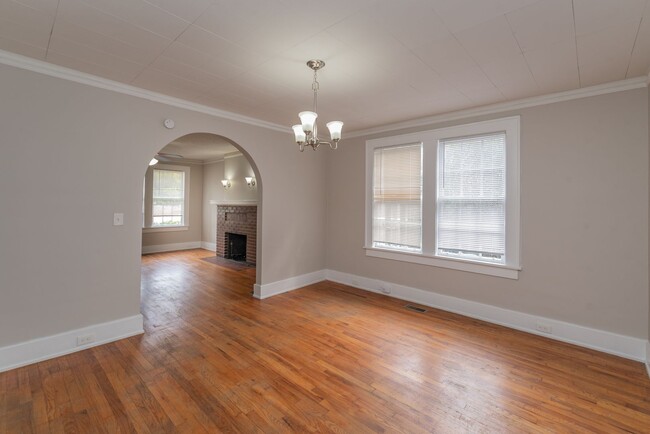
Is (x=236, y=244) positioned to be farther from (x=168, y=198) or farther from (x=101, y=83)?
(x=101, y=83)

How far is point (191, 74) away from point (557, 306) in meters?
4.56

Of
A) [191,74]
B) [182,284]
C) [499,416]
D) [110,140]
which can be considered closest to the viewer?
[499,416]

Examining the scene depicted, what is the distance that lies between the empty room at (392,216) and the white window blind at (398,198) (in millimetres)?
43

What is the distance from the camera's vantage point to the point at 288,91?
318 centimetres

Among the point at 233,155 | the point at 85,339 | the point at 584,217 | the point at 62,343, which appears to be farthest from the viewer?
the point at 233,155

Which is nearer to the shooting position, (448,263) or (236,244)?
(448,263)

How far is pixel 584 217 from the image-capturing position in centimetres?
306

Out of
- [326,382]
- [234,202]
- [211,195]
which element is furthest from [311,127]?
[211,195]

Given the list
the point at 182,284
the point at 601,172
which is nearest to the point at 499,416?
the point at 601,172

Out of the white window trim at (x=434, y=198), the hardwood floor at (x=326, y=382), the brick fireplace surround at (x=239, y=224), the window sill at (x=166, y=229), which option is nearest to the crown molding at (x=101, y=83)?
the white window trim at (x=434, y=198)

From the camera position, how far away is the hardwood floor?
1.93m

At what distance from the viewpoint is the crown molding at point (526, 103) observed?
9.25 ft

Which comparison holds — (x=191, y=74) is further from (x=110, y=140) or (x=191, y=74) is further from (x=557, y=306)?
(x=557, y=306)

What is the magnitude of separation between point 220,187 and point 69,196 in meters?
5.69
